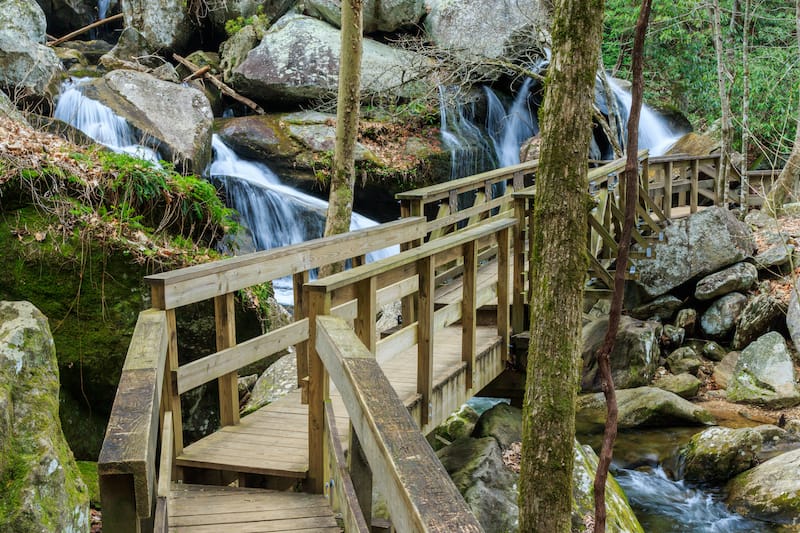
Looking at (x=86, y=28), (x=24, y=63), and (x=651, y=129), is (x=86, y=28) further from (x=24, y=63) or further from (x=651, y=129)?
(x=651, y=129)

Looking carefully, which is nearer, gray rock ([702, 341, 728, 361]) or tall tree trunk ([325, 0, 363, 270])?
tall tree trunk ([325, 0, 363, 270])

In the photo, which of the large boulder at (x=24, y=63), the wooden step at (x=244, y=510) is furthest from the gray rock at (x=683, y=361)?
the large boulder at (x=24, y=63)

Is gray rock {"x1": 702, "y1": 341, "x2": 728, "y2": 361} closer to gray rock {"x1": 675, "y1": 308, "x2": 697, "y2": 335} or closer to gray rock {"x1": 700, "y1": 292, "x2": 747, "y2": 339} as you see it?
gray rock {"x1": 700, "y1": 292, "x2": 747, "y2": 339}

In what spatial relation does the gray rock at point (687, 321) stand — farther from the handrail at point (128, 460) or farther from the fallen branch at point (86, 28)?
the fallen branch at point (86, 28)

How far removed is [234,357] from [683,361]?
8346mm

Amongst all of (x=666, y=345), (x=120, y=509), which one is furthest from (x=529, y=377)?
(x=666, y=345)

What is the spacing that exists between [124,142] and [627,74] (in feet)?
51.7

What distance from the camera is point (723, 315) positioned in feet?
38.0

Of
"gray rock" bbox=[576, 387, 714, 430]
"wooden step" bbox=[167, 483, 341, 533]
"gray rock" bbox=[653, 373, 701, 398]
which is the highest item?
"wooden step" bbox=[167, 483, 341, 533]

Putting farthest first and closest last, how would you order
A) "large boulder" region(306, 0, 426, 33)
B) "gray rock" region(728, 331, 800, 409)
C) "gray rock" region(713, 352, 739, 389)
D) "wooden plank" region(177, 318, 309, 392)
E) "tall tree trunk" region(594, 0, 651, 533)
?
1. "large boulder" region(306, 0, 426, 33)
2. "gray rock" region(713, 352, 739, 389)
3. "gray rock" region(728, 331, 800, 409)
4. "wooden plank" region(177, 318, 309, 392)
5. "tall tree trunk" region(594, 0, 651, 533)

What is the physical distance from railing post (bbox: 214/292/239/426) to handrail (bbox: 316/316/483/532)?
1.79 meters

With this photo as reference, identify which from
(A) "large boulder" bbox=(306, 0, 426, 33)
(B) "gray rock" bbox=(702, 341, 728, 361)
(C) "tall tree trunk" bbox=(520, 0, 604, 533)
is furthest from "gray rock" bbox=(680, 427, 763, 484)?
(A) "large boulder" bbox=(306, 0, 426, 33)

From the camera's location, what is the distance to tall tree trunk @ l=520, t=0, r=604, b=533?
11.5 ft

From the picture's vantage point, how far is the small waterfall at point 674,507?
6973 mm
